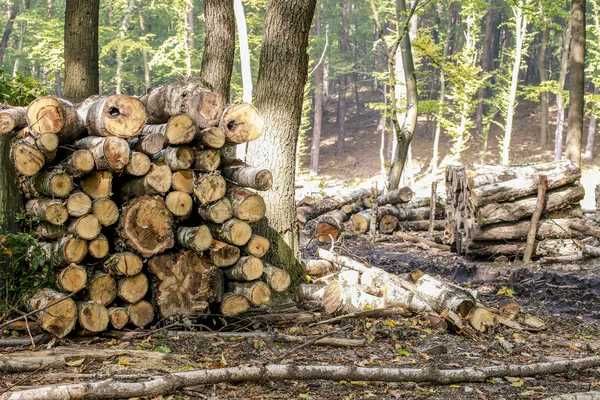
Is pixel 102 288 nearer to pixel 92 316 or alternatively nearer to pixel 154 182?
pixel 92 316

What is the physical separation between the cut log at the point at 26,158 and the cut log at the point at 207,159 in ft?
4.54

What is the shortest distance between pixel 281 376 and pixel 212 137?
7.90ft

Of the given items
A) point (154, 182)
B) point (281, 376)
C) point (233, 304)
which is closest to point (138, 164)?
point (154, 182)

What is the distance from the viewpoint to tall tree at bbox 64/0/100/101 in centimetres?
894

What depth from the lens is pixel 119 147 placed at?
5.49 meters

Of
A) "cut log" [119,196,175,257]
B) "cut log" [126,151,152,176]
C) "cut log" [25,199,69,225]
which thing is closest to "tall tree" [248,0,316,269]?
"cut log" [119,196,175,257]

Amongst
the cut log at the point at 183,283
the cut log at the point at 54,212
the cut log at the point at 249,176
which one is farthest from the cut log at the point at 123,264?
the cut log at the point at 249,176

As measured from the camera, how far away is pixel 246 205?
19.6ft

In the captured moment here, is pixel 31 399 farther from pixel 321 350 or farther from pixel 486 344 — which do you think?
pixel 486 344

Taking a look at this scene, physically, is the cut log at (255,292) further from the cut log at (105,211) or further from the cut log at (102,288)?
the cut log at (105,211)

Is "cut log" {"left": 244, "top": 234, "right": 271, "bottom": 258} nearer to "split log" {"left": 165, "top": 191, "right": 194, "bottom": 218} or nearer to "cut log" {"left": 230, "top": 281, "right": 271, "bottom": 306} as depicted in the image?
"cut log" {"left": 230, "top": 281, "right": 271, "bottom": 306}

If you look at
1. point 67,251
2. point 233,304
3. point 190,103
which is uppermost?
point 190,103

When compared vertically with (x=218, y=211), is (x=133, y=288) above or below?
below

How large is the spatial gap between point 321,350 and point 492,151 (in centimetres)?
3403
